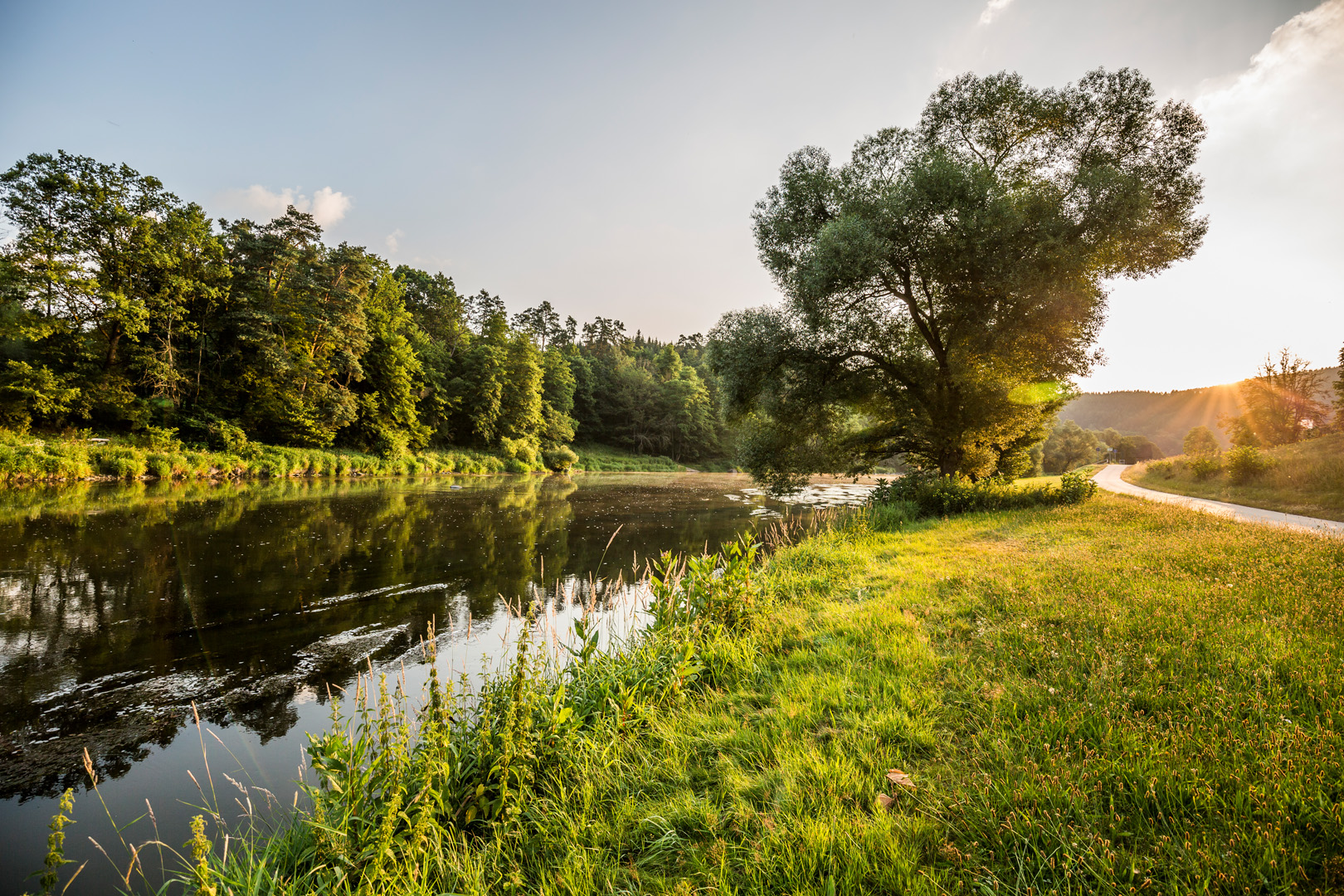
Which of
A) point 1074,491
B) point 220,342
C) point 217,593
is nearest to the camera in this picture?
point 217,593

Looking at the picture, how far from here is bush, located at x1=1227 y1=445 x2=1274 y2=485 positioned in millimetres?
16156

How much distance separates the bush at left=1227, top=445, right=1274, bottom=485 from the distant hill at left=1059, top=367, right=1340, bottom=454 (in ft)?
265

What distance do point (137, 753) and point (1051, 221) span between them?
18.3 meters

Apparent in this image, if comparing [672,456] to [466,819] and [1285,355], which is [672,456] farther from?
[466,819]

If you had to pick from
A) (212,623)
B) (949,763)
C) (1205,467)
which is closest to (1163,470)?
(1205,467)

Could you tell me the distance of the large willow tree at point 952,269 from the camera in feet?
41.2

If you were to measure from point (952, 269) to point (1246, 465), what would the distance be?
531 inches

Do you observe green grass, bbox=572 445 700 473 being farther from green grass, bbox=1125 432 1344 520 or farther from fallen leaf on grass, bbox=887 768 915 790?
fallen leaf on grass, bbox=887 768 915 790

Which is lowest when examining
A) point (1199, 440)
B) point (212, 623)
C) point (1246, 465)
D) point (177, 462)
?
point (212, 623)

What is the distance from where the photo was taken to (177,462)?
2195cm

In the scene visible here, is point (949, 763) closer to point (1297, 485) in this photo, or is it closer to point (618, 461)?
point (1297, 485)


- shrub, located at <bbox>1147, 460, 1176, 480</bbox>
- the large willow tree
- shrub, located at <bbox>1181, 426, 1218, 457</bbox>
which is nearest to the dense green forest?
the large willow tree

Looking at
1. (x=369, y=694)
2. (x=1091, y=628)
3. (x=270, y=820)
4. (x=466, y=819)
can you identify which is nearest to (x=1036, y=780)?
(x=1091, y=628)

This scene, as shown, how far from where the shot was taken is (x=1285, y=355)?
30922mm
